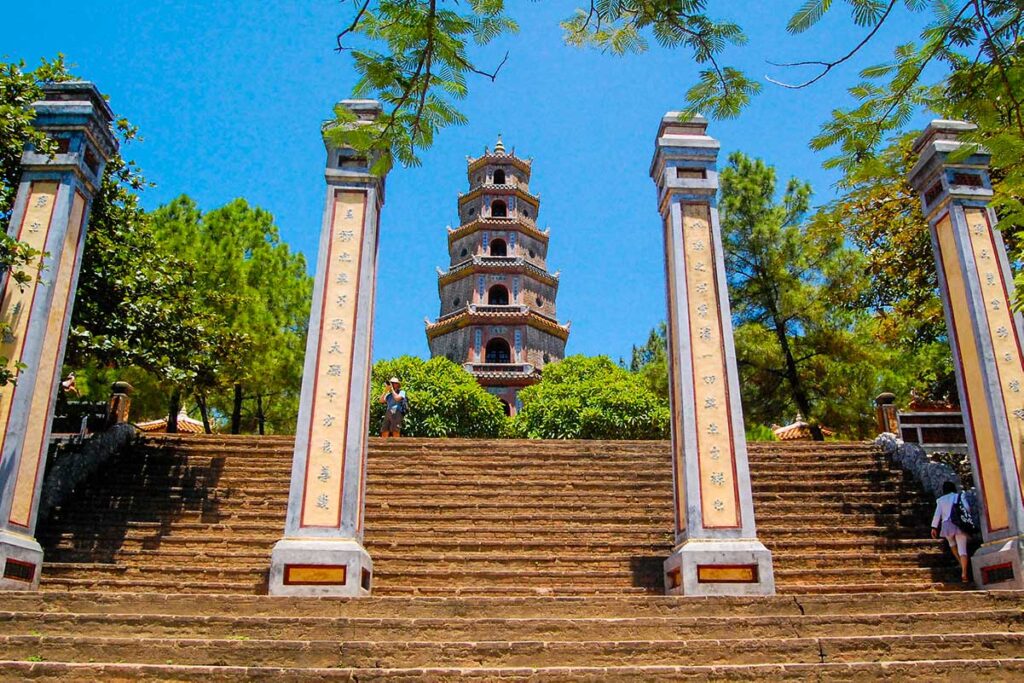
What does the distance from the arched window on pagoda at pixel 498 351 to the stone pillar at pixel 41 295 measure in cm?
2231

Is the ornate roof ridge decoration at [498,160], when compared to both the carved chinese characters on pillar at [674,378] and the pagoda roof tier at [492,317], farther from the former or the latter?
the carved chinese characters on pillar at [674,378]

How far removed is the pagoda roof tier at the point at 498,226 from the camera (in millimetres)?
32062

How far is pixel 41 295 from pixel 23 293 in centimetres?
15

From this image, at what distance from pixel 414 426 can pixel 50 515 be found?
11.8 metres

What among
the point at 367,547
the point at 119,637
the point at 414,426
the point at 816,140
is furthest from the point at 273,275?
the point at 816,140

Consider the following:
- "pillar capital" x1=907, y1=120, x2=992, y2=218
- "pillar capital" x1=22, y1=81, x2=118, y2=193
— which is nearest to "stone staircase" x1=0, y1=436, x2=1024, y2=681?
"pillar capital" x1=907, y1=120, x2=992, y2=218

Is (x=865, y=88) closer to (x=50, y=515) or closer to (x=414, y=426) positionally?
(x=50, y=515)

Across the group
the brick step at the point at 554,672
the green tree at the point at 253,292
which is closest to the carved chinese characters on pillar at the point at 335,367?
the brick step at the point at 554,672

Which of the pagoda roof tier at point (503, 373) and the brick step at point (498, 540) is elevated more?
the pagoda roof tier at point (503, 373)

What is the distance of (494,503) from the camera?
33.3 feet

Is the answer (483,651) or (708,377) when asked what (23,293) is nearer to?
(483,651)

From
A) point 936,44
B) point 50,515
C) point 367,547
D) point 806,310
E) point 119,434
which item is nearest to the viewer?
point 936,44

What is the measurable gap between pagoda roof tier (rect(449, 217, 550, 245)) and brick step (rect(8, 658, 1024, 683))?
1109 inches

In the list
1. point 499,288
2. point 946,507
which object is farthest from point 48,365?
point 499,288
